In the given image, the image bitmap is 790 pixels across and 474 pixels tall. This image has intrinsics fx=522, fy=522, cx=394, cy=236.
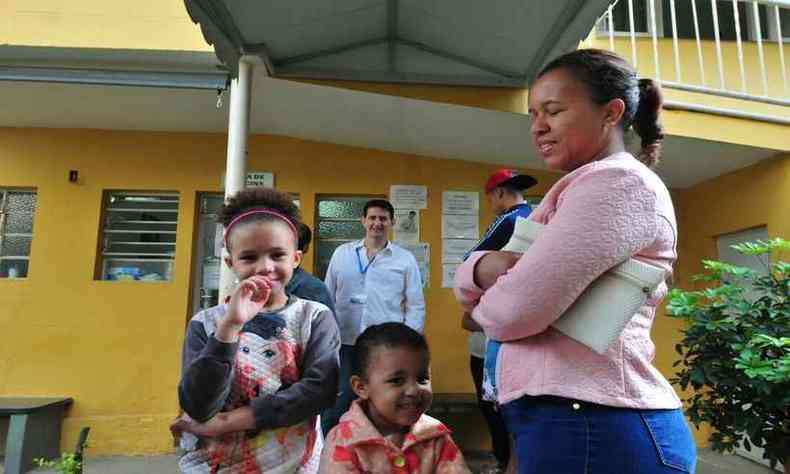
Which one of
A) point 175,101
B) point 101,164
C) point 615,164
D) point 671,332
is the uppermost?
point 175,101

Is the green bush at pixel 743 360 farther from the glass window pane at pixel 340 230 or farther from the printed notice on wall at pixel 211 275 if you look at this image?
the printed notice on wall at pixel 211 275

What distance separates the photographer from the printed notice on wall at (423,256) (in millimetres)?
4816

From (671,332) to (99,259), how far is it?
5372 mm

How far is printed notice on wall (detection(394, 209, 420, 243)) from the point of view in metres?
4.88

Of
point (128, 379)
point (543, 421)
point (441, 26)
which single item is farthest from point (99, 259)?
point (543, 421)

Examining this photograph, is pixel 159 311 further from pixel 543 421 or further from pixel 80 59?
pixel 543 421

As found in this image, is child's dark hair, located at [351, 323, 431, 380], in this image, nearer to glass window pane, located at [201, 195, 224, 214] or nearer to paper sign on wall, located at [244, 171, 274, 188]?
paper sign on wall, located at [244, 171, 274, 188]

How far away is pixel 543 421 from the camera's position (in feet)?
3.13

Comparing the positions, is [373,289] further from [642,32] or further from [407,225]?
[642,32]

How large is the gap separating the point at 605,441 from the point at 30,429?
4.66 m

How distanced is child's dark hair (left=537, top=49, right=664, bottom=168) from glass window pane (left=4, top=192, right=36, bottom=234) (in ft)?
17.4

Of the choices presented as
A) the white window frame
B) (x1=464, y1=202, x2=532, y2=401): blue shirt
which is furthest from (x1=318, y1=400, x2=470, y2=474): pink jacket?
the white window frame

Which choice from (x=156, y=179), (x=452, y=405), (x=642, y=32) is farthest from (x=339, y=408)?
(x=642, y=32)

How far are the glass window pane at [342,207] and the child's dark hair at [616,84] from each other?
12.9 feet
